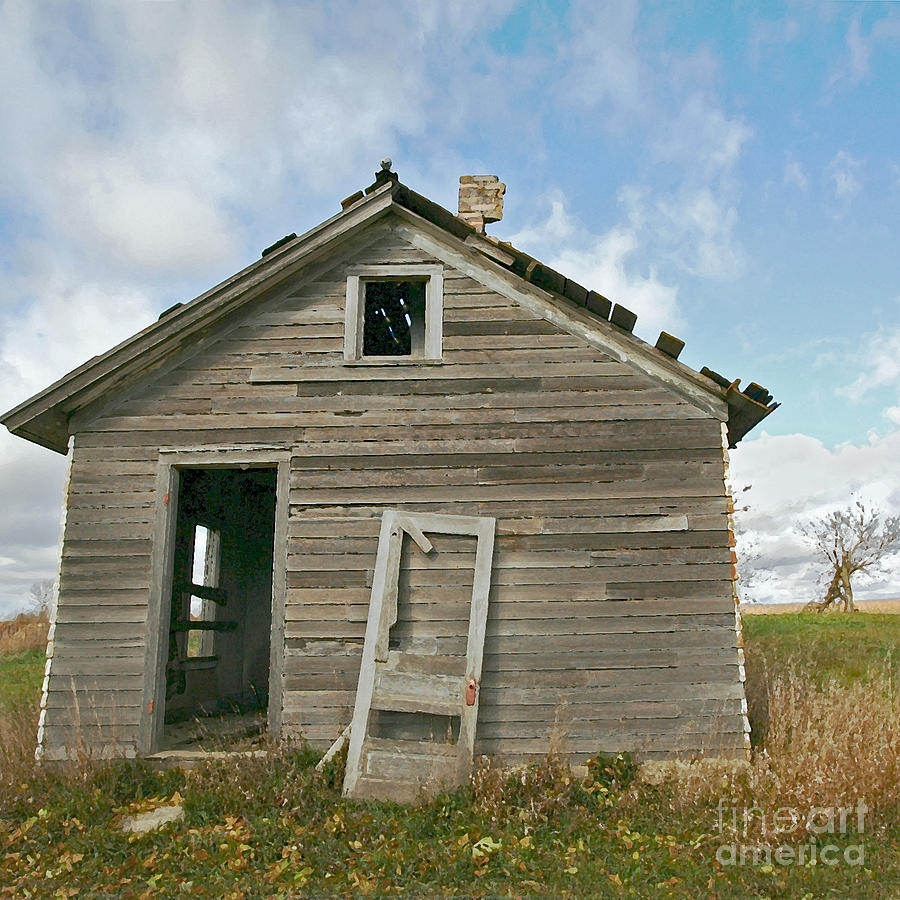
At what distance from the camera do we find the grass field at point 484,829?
5281 millimetres

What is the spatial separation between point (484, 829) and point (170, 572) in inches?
159

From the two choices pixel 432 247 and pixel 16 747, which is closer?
pixel 16 747

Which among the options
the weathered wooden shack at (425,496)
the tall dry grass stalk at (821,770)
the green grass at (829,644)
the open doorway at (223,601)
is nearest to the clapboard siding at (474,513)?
the weathered wooden shack at (425,496)

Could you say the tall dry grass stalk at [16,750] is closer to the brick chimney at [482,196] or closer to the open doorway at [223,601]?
the open doorway at [223,601]

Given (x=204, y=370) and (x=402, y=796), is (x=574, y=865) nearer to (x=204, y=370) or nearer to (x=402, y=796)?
(x=402, y=796)

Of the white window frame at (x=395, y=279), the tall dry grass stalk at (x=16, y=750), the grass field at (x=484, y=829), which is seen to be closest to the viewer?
the grass field at (x=484, y=829)

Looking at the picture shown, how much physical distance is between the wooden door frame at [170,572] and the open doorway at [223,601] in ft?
5.25

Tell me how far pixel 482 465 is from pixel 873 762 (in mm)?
4264

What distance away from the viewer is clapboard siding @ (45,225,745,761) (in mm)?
7359

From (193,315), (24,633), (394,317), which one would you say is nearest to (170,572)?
(193,315)

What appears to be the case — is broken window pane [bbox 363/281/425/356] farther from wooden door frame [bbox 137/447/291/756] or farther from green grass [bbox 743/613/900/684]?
green grass [bbox 743/613/900/684]

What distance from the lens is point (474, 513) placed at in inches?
304

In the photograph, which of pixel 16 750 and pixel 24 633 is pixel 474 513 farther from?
pixel 24 633

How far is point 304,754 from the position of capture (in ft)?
23.2
